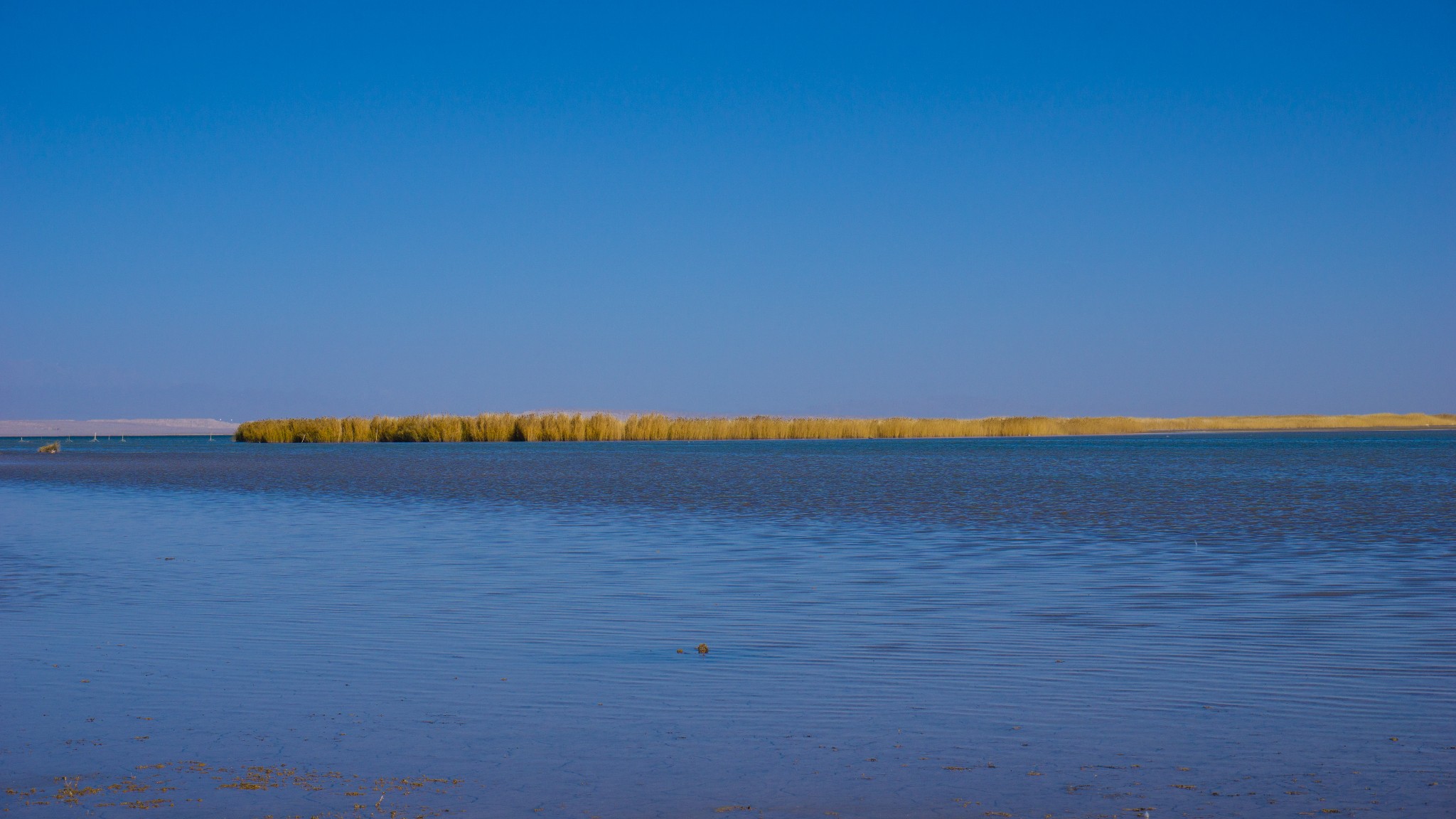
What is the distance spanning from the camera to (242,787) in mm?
4379

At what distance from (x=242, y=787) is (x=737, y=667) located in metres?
2.77

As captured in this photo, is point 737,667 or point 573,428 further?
point 573,428

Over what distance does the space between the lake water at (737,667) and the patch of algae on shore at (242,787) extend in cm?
2

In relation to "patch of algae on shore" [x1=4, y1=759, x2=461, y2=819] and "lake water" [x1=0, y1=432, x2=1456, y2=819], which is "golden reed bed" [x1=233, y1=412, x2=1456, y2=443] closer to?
"lake water" [x1=0, y1=432, x2=1456, y2=819]

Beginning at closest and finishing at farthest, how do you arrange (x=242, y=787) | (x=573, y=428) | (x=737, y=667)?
(x=242, y=787) → (x=737, y=667) → (x=573, y=428)

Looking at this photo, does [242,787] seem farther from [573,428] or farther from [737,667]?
[573,428]

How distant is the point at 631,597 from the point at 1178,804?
5.57 m

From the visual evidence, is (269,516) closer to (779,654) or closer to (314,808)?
(779,654)

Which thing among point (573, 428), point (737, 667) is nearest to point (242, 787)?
point (737, 667)

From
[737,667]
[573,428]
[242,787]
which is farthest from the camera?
[573,428]

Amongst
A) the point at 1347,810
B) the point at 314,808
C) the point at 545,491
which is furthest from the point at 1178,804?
the point at 545,491

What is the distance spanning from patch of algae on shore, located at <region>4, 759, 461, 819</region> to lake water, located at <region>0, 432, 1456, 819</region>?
18mm

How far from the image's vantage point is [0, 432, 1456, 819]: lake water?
4348 mm

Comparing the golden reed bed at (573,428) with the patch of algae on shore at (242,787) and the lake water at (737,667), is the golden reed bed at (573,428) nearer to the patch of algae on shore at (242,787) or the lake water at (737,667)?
the lake water at (737,667)
